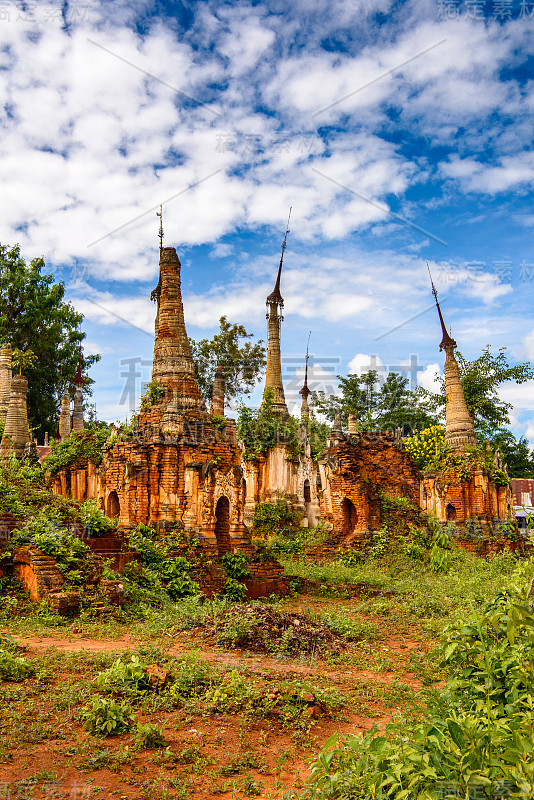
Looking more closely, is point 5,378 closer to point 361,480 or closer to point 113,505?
point 113,505

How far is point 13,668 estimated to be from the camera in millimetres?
6172

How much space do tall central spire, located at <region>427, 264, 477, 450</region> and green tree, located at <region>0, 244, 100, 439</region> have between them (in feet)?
78.7

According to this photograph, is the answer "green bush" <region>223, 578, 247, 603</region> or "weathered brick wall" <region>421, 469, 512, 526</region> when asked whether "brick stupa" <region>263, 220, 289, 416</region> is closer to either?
"weathered brick wall" <region>421, 469, 512, 526</region>

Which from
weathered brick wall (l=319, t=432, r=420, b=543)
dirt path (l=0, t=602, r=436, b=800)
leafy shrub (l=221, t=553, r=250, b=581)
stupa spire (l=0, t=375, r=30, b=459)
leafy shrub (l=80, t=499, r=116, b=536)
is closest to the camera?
dirt path (l=0, t=602, r=436, b=800)

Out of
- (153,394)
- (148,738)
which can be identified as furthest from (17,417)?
(148,738)

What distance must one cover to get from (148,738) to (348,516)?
15.1 meters

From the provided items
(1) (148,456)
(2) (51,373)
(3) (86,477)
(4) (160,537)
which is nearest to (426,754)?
(4) (160,537)

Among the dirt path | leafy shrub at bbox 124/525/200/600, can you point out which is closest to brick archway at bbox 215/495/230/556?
leafy shrub at bbox 124/525/200/600

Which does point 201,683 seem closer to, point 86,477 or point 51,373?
point 86,477

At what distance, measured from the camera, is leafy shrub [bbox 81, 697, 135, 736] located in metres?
5.09

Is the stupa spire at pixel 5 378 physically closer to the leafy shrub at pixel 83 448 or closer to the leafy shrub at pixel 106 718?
the leafy shrub at pixel 83 448

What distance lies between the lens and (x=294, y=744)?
523 centimetres

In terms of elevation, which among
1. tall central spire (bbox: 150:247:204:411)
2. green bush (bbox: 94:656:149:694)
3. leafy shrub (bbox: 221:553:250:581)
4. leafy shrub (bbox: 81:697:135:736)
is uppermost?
tall central spire (bbox: 150:247:204:411)

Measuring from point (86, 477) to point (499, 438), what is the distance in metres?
25.4
